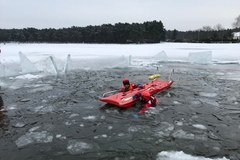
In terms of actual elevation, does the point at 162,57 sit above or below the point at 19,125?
above

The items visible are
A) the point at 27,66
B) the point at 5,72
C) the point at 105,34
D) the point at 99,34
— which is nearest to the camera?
the point at 5,72

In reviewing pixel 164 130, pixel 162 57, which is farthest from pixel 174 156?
pixel 162 57

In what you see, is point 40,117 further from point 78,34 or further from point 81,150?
point 78,34

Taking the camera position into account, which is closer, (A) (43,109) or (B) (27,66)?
(A) (43,109)

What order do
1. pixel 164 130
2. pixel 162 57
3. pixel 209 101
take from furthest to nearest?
1. pixel 162 57
2. pixel 209 101
3. pixel 164 130

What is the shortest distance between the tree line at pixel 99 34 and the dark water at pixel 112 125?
60.0 metres

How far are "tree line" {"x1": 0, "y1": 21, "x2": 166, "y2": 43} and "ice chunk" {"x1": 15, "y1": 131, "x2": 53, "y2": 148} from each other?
210 ft

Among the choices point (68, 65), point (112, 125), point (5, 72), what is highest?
point (68, 65)

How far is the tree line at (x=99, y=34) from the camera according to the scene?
7300cm

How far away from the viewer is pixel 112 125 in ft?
23.3

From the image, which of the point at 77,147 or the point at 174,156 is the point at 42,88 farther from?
the point at 174,156

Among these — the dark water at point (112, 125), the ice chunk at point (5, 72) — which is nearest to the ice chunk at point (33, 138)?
the dark water at point (112, 125)

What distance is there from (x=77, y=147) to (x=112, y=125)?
4.99ft

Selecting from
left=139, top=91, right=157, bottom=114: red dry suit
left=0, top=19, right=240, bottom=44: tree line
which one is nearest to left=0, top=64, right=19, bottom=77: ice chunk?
left=139, top=91, right=157, bottom=114: red dry suit
